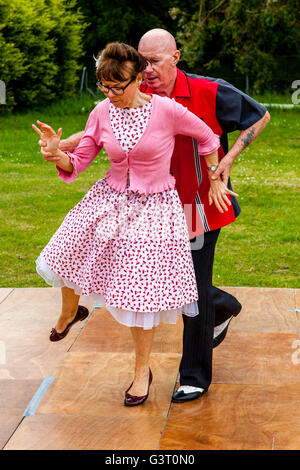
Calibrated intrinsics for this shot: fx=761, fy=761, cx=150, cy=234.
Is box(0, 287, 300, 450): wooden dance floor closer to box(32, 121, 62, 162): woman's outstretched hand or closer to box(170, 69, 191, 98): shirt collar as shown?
box(32, 121, 62, 162): woman's outstretched hand

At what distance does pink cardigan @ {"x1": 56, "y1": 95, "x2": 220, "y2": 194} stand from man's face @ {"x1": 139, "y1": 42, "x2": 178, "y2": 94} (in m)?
0.14

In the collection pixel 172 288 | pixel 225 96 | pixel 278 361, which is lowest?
pixel 278 361

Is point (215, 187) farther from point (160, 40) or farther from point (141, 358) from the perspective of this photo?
point (141, 358)

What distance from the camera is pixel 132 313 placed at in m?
3.67

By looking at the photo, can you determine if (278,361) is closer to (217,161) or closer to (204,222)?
(204,222)

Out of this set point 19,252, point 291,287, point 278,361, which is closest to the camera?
point 278,361

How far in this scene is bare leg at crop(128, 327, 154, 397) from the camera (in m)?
3.81

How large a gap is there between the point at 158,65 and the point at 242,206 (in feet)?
18.8

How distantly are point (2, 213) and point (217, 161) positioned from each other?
5.70 m

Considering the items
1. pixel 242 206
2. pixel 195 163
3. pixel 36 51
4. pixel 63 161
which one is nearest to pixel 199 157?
pixel 195 163

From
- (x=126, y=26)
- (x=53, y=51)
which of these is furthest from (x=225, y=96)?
(x=126, y=26)

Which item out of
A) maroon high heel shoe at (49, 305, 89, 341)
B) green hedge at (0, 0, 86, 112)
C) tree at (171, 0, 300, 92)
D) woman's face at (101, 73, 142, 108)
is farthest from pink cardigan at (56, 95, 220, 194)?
tree at (171, 0, 300, 92)

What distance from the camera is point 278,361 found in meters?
4.50

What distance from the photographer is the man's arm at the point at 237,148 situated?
3777 millimetres
